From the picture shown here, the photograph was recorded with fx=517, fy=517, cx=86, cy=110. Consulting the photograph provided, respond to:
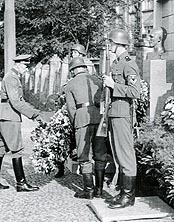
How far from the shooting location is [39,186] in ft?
23.8

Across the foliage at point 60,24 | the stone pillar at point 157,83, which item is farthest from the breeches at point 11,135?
the foliage at point 60,24

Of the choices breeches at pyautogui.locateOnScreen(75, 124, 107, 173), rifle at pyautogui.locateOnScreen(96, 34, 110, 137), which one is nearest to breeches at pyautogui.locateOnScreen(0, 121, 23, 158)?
breeches at pyautogui.locateOnScreen(75, 124, 107, 173)

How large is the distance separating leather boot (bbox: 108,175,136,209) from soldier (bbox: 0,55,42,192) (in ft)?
5.48

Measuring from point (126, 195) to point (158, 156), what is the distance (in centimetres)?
56

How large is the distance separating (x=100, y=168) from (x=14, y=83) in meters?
1.62

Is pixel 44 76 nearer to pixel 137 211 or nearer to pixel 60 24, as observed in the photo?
pixel 60 24

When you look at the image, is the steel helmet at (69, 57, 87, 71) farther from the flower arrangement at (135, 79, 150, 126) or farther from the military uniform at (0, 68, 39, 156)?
the flower arrangement at (135, 79, 150, 126)

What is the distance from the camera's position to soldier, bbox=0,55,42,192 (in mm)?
6832

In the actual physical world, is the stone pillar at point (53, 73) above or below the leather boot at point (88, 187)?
above

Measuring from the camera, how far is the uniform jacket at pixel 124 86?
18.1 ft

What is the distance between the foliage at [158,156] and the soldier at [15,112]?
1520 mm

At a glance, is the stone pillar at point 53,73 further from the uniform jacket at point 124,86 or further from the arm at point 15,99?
the uniform jacket at point 124,86

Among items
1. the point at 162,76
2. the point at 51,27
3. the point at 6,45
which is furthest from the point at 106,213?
the point at 51,27

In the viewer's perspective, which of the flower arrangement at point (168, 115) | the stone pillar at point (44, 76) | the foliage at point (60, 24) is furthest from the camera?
the foliage at point (60, 24)
